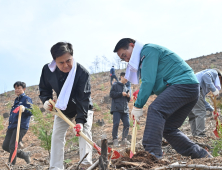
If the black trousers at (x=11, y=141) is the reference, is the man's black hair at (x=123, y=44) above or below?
above

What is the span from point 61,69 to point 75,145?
4.12 meters

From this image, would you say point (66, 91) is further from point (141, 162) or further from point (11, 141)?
point (11, 141)

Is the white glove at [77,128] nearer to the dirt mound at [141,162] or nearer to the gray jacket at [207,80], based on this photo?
the dirt mound at [141,162]

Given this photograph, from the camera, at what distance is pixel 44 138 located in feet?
15.3

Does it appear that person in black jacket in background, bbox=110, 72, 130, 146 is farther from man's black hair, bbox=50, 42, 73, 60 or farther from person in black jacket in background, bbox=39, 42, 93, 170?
man's black hair, bbox=50, 42, 73, 60

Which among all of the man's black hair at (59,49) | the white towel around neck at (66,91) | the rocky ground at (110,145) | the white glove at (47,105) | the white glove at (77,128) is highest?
the man's black hair at (59,49)

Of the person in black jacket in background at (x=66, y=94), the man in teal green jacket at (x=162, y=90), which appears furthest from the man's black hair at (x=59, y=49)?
the man in teal green jacket at (x=162, y=90)

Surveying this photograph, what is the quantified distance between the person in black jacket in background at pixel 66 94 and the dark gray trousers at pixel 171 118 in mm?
1096

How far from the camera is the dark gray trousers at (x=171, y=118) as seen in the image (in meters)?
2.58

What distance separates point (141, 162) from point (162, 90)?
1.01 m

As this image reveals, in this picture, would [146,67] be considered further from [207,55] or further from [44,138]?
[207,55]

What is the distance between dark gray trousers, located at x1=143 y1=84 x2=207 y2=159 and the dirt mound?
198 mm

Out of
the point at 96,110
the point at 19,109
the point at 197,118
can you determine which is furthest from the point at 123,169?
the point at 96,110

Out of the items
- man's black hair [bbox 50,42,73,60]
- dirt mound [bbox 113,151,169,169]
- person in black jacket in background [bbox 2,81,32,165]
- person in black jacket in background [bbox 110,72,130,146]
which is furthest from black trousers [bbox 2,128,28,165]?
dirt mound [bbox 113,151,169,169]
